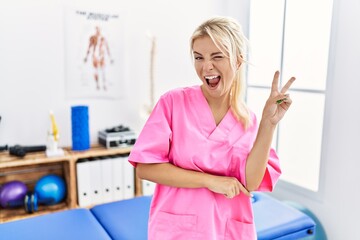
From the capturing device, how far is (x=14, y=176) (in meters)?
2.33

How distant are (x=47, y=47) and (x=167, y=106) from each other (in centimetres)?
173

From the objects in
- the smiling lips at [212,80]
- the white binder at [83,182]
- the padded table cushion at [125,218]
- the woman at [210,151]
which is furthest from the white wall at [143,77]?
the smiling lips at [212,80]

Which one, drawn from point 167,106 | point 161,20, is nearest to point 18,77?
point 161,20

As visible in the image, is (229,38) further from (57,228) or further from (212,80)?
(57,228)

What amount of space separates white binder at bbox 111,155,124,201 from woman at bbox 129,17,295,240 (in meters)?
1.43

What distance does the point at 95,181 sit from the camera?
2.38 m

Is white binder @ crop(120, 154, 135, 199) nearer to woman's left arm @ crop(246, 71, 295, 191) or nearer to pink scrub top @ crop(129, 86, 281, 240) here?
pink scrub top @ crop(129, 86, 281, 240)

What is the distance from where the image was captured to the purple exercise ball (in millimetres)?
2139

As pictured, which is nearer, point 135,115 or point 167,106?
point 167,106

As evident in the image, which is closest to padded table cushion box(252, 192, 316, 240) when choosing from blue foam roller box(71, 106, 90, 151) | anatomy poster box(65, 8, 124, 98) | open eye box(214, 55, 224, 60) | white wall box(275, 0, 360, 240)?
white wall box(275, 0, 360, 240)

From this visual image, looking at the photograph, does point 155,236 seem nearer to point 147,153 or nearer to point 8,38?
point 147,153

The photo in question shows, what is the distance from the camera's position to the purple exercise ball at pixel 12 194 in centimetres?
214

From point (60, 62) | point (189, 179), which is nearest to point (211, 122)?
point (189, 179)

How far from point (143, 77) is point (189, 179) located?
6.46ft
